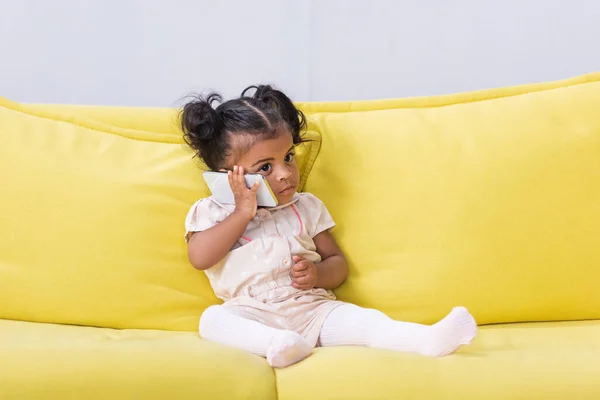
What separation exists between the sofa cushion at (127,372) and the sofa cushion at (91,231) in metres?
0.26

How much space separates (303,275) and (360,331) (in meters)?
0.18

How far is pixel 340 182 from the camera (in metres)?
1.60

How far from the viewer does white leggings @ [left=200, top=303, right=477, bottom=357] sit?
1.18m

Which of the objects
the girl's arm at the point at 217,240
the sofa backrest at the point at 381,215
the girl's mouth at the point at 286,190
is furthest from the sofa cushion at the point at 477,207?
the girl's arm at the point at 217,240

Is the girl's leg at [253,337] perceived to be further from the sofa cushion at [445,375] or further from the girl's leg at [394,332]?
the girl's leg at [394,332]

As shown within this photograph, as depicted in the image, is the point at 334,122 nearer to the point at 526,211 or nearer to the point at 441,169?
the point at 441,169

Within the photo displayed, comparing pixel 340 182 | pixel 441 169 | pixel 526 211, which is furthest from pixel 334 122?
pixel 526 211

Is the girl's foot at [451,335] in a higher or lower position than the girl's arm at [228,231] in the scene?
lower

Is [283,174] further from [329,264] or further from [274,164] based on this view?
[329,264]

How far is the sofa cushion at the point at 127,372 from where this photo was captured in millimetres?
1039

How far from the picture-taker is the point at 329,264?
152 cm

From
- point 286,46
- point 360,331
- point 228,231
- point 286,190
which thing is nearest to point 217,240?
point 228,231

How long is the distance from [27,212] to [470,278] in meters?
0.90

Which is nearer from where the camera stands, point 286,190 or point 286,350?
point 286,350
